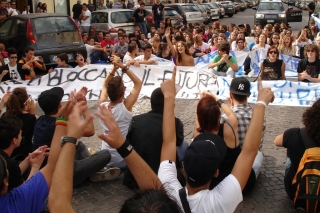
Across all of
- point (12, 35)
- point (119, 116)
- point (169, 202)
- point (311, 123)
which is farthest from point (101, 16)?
point (169, 202)

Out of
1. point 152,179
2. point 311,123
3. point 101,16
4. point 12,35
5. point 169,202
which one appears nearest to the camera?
point 169,202

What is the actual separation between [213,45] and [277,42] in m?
1.88

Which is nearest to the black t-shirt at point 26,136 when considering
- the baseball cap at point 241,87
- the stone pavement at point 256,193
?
the stone pavement at point 256,193

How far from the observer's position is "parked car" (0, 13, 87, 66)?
12648mm

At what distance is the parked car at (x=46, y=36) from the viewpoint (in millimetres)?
12648

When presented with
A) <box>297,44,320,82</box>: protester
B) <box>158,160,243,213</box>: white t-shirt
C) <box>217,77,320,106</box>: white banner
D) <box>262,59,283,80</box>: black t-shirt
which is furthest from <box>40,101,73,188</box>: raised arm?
<box>297,44,320,82</box>: protester

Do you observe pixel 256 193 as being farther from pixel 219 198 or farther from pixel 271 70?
pixel 271 70

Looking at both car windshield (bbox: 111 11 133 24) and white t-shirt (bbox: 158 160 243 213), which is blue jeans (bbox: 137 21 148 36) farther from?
white t-shirt (bbox: 158 160 243 213)

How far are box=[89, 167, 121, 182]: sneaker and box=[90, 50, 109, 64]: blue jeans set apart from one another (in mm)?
8272

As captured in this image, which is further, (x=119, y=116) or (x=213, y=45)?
(x=213, y=45)

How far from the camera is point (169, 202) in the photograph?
1.83 meters

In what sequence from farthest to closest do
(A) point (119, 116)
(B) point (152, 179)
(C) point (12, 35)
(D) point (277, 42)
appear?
(C) point (12, 35) < (D) point (277, 42) < (A) point (119, 116) < (B) point (152, 179)

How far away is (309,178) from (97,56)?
1015 centimetres

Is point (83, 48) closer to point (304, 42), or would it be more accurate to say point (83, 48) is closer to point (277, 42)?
point (277, 42)
